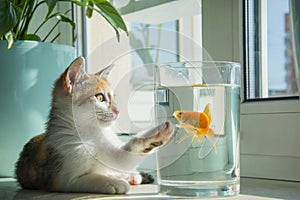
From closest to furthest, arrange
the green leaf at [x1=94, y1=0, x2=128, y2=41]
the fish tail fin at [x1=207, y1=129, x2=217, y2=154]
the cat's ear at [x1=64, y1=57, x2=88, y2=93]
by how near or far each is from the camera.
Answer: the fish tail fin at [x1=207, y1=129, x2=217, y2=154], the cat's ear at [x1=64, y1=57, x2=88, y2=93], the green leaf at [x1=94, y1=0, x2=128, y2=41]

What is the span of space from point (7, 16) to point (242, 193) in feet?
1.75

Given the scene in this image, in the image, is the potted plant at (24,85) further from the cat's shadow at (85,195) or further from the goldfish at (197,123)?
the goldfish at (197,123)

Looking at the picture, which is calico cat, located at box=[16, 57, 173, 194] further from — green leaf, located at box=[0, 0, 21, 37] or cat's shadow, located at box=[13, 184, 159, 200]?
green leaf, located at box=[0, 0, 21, 37]

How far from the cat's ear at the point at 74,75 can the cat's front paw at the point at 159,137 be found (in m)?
0.16

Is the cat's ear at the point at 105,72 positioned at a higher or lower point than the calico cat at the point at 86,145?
higher

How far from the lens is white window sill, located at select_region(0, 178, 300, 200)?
73cm

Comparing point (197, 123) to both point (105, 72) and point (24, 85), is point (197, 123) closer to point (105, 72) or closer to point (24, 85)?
point (105, 72)

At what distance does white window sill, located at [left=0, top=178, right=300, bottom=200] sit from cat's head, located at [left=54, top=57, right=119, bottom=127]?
12cm

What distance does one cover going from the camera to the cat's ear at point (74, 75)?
0.83m

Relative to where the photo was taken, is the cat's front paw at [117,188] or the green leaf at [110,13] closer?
the cat's front paw at [117,188]

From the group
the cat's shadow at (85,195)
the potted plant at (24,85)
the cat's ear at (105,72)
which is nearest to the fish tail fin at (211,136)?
the cat's shadow at (85,195)

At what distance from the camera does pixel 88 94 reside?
815 millimetres

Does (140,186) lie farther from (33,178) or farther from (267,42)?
(267,42)

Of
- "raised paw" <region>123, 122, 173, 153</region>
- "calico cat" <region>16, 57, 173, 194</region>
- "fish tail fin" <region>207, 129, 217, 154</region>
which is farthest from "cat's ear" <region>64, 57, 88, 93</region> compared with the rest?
"fish tail fin" <region>207, 129, 217, 154</region>
